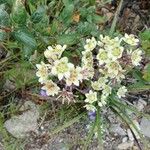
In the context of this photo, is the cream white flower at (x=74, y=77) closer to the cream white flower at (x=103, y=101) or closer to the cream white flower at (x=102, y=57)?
the cream white flower at (x=102, y=57)

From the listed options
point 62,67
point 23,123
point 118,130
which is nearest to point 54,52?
point 62,67

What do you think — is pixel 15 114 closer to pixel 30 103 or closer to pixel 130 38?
pixel 30 103

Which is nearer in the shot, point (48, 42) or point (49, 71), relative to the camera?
point (49, 71)

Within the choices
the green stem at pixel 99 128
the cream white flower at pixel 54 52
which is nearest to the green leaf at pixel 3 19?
the cream white flower at pixel 54 52

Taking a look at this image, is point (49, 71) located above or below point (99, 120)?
above

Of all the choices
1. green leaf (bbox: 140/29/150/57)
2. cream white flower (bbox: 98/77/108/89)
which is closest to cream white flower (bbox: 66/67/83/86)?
cream white flower (bbox: 98/77/108/89)

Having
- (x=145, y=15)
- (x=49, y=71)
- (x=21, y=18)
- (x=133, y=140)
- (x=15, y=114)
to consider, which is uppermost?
(x=21, y=18)

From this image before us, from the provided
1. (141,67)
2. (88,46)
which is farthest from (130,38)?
(141,67)
